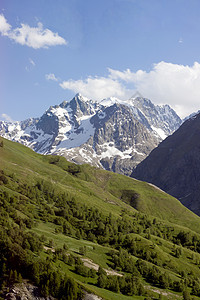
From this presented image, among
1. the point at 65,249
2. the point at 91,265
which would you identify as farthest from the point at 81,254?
the point at 91,265

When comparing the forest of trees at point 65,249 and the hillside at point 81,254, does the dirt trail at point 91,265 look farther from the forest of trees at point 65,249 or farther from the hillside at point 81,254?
the forest of trees at point 65,249

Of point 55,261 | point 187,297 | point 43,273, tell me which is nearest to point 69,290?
point 43,273

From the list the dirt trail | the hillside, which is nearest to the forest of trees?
the hillside

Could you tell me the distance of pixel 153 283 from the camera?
80375 millimetres

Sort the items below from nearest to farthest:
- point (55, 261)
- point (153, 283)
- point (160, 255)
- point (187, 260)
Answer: point (55, 261) < point (153, 283) < point (160, 255) < point (187, 260)

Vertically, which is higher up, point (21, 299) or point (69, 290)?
point (69, 290)

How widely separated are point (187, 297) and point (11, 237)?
49.4m

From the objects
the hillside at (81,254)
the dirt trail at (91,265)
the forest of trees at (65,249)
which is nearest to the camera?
the forest of trees at (65,249)

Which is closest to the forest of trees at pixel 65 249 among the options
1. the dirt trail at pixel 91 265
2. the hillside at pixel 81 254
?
the hillside at pixel 81 254

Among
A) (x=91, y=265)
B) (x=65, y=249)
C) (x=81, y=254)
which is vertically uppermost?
(x=65, y=249)

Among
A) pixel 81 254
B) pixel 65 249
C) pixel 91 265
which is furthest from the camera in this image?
pixel 81 254

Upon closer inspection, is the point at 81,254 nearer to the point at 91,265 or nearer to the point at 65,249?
the point at 65,249

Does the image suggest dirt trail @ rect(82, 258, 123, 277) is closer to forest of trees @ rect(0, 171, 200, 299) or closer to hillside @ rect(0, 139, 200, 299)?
hillside @ rect(0, 139, 200, 299)

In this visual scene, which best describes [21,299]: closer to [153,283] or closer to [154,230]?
[153,283]
